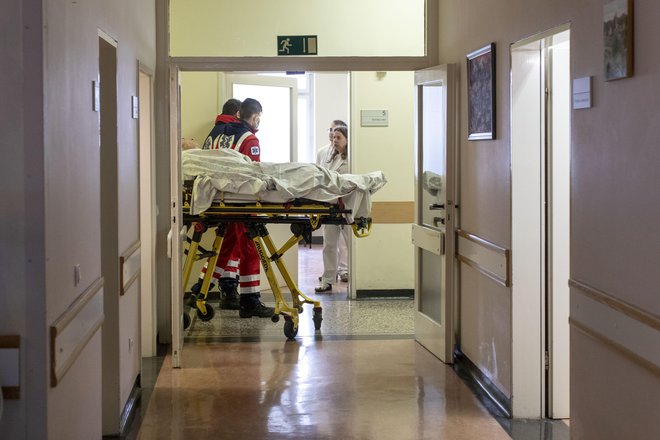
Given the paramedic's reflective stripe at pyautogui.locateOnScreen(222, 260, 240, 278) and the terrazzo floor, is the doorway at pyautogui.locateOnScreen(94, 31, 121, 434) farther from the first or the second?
the paramedic's reflective stripe at pyautogui.locateOnScreen(222, 260, 240, 278)

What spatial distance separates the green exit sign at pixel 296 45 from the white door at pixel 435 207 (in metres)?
0.79

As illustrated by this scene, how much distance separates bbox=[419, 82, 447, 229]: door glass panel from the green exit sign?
34.0 inches

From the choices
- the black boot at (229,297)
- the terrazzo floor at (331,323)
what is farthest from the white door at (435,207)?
the black boot at (229,297)

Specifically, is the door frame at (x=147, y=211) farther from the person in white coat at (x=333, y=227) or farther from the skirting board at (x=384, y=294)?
the person in white coat at (x=333, y=227)

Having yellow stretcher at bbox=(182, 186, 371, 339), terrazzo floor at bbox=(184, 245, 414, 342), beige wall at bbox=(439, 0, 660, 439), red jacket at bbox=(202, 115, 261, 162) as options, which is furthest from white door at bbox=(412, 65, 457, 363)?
red jacket at bbox=(202, 115, 261, 162)

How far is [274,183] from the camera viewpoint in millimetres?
6480

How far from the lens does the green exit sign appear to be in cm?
639

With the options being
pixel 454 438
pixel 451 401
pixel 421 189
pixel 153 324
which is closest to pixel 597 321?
pixel 454 438

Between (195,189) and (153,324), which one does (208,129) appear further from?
(153,324)

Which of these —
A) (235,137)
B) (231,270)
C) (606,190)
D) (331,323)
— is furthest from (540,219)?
(231,270)

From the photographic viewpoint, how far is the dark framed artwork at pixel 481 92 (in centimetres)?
501

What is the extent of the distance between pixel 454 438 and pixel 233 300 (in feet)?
12.6

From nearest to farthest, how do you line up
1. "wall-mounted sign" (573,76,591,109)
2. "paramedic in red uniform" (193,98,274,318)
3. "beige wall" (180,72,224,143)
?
1. "wall-mounted sign" (573,76,591,109)
2. "paramedic in red uniform" (193,98,274,318)
3. "beige wall" (180,72,224,143)

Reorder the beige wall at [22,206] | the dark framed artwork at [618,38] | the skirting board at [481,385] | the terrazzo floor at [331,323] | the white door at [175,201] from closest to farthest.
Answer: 1. the beige wall at [22,206]
2. the dark framed artwork at [618,38]
3. the skirting board at [481,385]
4. the white door at [175,201]
5. the terrazzo floor at [331,323]
